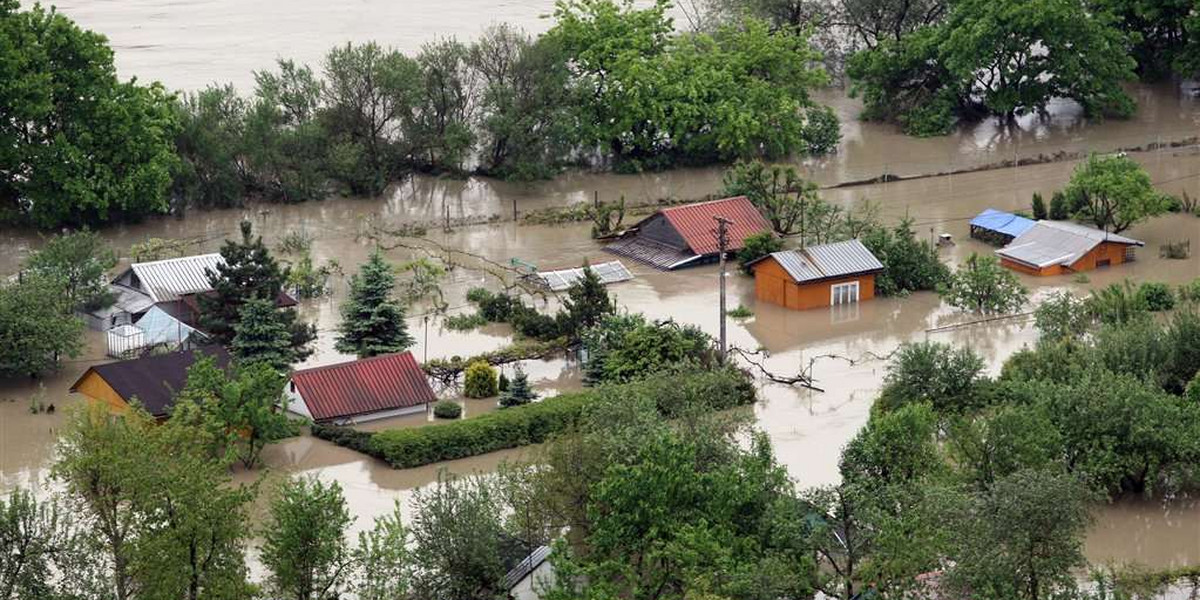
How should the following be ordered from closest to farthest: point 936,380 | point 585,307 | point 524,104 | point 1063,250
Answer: point 936,380
point 585,307
point 1063,250
point 524,104

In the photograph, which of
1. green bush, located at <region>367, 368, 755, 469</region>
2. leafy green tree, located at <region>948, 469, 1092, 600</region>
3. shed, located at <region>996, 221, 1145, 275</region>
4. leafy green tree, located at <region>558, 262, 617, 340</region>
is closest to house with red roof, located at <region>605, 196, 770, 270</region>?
shed, located at <region>996, 221, 1145, 275</region>

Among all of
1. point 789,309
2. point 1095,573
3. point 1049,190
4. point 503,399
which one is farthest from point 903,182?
point 1095,573

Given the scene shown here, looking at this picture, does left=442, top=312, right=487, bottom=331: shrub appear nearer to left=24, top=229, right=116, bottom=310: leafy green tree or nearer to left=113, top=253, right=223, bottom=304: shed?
left=113, top=253, right=223, bottom=304: shed

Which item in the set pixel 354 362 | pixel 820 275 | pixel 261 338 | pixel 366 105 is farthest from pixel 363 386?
pixel 366 105

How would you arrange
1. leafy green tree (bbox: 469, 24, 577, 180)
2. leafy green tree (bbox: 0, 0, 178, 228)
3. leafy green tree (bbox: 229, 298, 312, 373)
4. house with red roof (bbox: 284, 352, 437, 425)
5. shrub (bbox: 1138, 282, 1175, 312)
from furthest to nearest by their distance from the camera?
leafy green tree (bbox: 469, 24, 577, 180), leafy green tree (bbox: 0, 0, 178, 228), shrub (bbox: 1138, 282, 1175, 312), leafy green tree (bbox: 229, 298, 312, 373), house with red roof (bbox: 284, 352, 437, 425)

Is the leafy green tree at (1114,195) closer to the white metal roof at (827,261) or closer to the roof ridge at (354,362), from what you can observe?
the white metal roof at (827,261)

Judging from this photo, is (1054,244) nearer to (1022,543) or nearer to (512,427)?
(512,427)

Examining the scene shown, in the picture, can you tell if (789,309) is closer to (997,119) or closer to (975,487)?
(975,487)

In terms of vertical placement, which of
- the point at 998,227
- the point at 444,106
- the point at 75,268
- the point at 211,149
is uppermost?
the point at 444,106
